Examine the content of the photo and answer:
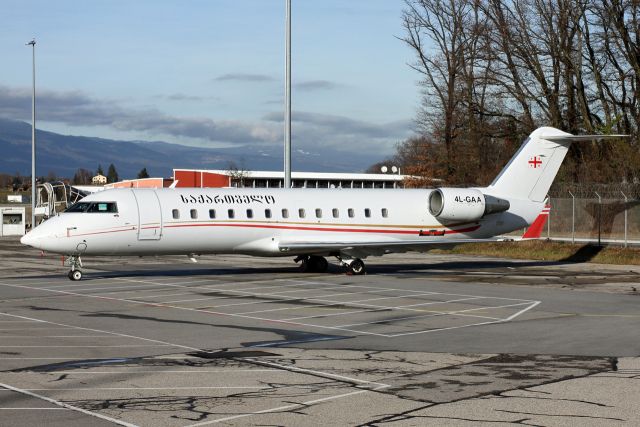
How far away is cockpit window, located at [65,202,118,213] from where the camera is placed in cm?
2753

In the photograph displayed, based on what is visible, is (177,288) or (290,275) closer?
(177,288)

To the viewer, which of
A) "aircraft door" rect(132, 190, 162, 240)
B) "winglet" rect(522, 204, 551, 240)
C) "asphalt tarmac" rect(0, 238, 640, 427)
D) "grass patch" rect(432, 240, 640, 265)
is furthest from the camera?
"grass patch" rect(432, 240, 640, 265)

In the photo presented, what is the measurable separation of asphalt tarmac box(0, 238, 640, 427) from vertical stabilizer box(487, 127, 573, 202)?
19.6 feet

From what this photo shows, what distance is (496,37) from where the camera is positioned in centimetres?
5372

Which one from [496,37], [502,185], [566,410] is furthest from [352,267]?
[496,37]

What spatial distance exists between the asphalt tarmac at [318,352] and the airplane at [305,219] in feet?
4.68

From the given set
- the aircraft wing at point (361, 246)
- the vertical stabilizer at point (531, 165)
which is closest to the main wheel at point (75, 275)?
the aircraft wing at point (361, 246)

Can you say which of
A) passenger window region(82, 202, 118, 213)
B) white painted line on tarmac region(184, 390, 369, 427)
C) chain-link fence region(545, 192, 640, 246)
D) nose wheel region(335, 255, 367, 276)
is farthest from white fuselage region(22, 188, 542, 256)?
white painted line on tarmac region(184, 390, 369, 427)

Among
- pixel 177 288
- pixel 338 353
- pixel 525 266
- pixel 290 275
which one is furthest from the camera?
pixel 525 266

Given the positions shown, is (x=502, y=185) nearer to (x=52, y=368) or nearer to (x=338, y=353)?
(x=338, y=353)

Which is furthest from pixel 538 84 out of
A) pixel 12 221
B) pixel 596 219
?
pixel 12 221

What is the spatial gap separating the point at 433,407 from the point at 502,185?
2414cm

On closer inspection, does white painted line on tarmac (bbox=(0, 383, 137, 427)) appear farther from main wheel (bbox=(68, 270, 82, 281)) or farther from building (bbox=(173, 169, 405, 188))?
building (bbox=(173, 169, 405, 188))

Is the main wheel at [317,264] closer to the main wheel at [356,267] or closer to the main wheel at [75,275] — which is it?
the main wheel at [356,267]
